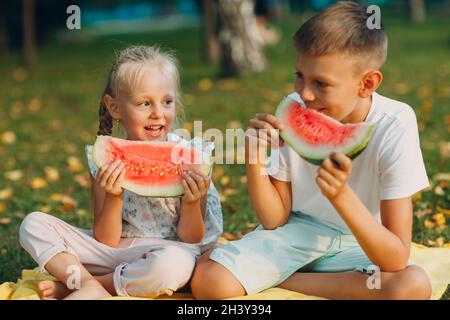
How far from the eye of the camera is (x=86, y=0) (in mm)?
22375

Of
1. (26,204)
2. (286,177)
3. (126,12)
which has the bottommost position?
(26,204)

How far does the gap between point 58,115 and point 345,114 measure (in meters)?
7.07

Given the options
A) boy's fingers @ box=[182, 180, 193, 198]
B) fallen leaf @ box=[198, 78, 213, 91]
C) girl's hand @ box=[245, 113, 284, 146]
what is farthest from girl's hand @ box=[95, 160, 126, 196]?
fallen leaf @ box=[198, 78, 213, 91]

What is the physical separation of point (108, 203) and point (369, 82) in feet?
4.21

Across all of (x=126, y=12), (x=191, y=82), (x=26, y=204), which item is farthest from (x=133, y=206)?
(x=126, y=12)

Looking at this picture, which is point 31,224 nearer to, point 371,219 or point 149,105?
point 149,105

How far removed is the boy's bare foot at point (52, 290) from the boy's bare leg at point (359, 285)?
0.99m

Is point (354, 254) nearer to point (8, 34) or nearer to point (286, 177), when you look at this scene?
point (286, 177)

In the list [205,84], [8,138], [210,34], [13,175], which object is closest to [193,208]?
[13,175]

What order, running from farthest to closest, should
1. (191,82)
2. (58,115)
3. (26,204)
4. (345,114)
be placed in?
(191,82) → (58,115) → (26,204) → (345,114)

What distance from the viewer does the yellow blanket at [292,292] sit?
3.21 meters

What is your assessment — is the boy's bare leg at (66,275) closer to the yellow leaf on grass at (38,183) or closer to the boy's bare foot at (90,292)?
the boy's bare foot at (90,292)

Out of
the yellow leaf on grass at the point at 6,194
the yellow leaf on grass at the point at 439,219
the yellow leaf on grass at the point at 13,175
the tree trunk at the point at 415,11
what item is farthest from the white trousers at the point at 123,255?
the tree trunk at the point at 415,11

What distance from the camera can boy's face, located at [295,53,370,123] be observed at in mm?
3012
